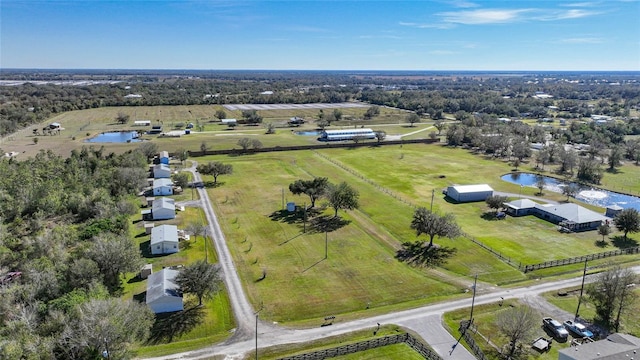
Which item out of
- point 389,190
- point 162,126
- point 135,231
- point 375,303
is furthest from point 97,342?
point 162,126

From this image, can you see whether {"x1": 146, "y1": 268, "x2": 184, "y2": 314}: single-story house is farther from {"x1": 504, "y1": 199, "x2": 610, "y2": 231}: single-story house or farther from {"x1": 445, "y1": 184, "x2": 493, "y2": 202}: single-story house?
{"x1": 504, "y1": 199, "x2": 610, "y2": 231}: single-story house

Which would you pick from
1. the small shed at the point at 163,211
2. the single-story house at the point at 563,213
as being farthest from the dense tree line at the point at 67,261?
the single-story house at the point at 563,213

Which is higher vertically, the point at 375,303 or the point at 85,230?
the point at 85,230

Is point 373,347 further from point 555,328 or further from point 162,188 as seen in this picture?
point 162,188

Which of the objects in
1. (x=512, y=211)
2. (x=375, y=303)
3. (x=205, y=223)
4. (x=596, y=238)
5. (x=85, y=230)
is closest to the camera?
(x=375, y=303)

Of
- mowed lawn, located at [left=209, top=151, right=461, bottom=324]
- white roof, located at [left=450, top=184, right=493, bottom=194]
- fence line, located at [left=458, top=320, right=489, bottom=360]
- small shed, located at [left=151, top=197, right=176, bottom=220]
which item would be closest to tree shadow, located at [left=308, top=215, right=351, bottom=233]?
mowed lawn, located at [left=209, top=151, right=461, bottom=324]

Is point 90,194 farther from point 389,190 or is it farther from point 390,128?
point 390,128

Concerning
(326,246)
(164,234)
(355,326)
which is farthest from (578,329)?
(164,234)
